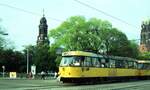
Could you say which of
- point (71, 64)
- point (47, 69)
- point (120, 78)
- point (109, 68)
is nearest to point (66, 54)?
point (71, 64)

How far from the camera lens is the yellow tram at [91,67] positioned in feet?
128

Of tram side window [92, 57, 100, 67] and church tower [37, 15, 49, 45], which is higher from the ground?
church tower [37, 15, 49, 45]

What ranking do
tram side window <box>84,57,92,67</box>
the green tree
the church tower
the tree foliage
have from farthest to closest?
the church tower
the green tree
the tree foliage
tram side window <box>84,57,92,67</box>

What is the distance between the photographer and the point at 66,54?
130 ft

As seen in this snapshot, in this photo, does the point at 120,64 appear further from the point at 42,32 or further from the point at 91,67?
the point at 42,32

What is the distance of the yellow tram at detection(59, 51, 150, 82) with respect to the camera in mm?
39094

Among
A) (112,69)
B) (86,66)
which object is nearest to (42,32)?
(112,69)

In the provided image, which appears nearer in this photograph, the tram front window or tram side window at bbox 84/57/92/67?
the tram front window

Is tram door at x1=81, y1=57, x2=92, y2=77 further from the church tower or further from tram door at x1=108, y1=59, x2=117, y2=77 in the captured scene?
the church tower

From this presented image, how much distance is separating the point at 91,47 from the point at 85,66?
54401 mm

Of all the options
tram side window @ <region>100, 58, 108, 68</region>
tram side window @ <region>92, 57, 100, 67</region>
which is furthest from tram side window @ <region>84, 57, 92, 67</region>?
tram side window @ <region>100, 58, 108, 68</region>

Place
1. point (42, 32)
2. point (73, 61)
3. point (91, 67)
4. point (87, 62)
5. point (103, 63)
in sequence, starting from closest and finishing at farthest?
point (73, 61), point (87, 62), point (91, 67), point (103, 63), point (42, 32)

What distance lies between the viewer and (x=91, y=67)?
41.3 m

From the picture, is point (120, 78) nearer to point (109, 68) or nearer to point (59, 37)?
point (109, 68)
